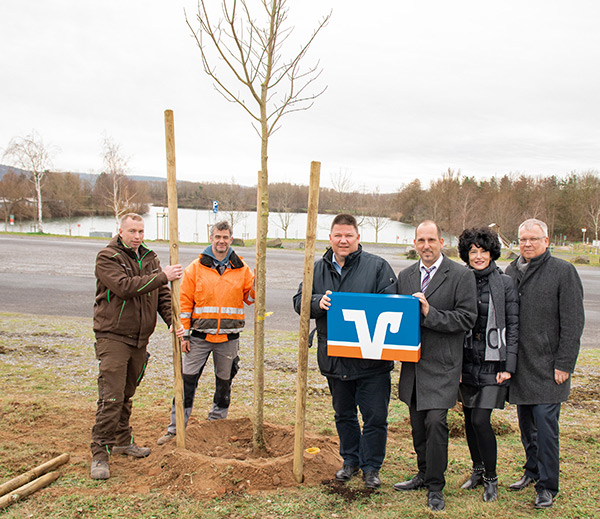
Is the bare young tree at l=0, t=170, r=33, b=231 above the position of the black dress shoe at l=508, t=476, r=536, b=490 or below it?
above

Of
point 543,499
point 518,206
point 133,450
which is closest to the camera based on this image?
point 543,499

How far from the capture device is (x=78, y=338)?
9.76 m

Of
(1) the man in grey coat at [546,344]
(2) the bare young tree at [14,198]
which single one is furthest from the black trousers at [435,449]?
(2) the bare young tree at [14,198]

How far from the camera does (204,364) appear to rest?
207 inches

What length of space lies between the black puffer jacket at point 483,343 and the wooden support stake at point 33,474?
3.63m

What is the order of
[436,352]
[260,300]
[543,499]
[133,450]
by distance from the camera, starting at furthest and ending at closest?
[133,450], [260,300], [436,352], [543,499]

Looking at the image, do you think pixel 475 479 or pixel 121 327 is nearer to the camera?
pixel 475 479

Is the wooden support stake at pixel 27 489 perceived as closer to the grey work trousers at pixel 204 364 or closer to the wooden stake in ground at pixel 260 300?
the grey work trousers at pixel 204 364

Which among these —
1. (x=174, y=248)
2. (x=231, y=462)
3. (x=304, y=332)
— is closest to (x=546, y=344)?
(x=304, y=332)

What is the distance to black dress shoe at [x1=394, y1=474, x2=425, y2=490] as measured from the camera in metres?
4.27

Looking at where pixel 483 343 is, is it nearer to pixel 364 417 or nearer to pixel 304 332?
pixel 364 417

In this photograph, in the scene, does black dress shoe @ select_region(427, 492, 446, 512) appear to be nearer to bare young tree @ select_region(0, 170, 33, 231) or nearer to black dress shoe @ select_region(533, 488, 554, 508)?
black dress shoe @ select_region(533, 488, 554, 508)

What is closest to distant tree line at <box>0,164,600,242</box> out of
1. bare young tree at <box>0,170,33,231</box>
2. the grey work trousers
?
bare young tree at <box>0,170,33,231</box>

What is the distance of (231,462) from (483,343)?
2.39 metres
